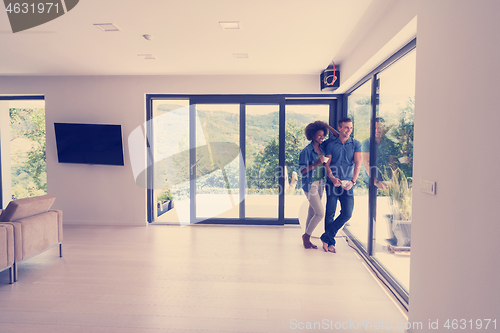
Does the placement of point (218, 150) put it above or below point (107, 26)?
below

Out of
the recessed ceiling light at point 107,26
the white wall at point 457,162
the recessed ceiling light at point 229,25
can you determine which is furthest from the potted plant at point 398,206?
the recessed ceiling light at point 107,26

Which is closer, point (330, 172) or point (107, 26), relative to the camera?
point (107, 26)

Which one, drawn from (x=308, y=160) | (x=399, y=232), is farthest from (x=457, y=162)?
(x=308, y=160)

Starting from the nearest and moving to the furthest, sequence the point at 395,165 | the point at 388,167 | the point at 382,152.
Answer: the point at 395,165 < the point at 388,167 < the point at 382,152

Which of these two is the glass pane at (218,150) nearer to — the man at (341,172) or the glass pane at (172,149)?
the glass pane at (172,149)

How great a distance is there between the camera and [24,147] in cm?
526

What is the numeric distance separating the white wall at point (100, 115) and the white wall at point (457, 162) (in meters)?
3.30

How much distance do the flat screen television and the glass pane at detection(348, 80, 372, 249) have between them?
3983mm

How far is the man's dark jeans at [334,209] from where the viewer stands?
349 cm

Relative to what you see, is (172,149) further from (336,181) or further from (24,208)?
(336,181)

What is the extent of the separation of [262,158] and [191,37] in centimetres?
242

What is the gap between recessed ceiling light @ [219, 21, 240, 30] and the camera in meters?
2.70

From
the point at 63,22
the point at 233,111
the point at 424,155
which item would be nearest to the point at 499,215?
the point at 424,155

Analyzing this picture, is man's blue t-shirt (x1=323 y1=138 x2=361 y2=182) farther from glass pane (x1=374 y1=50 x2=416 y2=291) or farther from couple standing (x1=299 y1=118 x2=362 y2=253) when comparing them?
glass pane (x1=374 y1=50 x2=416 y2=291)
